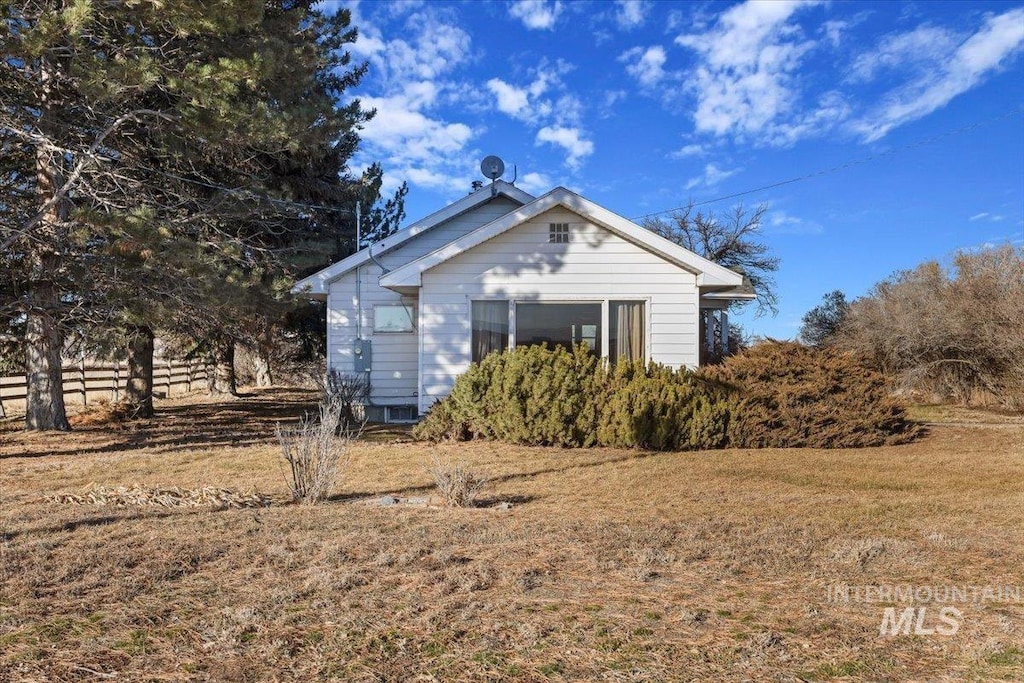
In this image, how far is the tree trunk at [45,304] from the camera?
1036 centimetres

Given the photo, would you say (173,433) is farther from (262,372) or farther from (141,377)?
(262,372)

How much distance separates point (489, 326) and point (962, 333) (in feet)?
39.5

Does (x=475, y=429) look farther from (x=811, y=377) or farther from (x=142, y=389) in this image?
(x=142, y=389)

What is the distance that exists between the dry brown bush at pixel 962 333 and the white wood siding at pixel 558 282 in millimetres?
5701

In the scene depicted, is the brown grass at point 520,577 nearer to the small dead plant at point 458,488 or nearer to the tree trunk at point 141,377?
the small dead plant at point 458,488

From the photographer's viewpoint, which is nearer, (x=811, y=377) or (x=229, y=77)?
(x=229, y=77)

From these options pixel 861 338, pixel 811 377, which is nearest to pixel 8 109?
pixel 811 377

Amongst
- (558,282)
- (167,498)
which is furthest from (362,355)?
(167,498)

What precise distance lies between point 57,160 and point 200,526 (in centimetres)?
781

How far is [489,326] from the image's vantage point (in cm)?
1227

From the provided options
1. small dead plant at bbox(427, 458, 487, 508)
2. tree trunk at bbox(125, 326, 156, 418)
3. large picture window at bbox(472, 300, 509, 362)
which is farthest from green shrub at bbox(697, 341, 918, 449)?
tree trunk at bbox(125, 326, 156, 418)

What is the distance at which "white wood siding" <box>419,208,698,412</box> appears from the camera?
12.1 metres

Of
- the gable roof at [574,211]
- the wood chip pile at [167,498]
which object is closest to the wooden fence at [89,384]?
the gable roof at [574,211]

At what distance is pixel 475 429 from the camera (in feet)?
35.6
